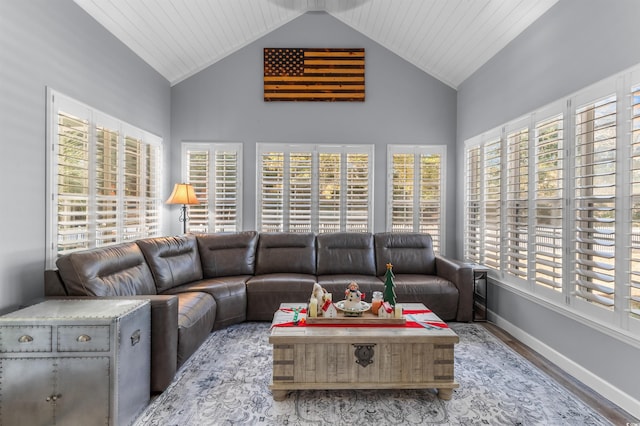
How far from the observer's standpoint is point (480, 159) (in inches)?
163

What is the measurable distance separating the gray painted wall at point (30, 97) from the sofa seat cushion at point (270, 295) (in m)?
1.88

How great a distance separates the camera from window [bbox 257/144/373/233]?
4.82 meters

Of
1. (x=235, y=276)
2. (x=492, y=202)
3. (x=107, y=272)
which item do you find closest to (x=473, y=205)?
(x=492, y=202)

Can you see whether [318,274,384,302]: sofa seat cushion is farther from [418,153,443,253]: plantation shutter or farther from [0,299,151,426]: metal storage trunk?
[0,299,151,426]: metal storage trunk

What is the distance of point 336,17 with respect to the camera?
475 centimetres

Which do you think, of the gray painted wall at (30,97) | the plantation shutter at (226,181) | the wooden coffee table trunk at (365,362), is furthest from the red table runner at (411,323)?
the plantation shutter at (226,181)

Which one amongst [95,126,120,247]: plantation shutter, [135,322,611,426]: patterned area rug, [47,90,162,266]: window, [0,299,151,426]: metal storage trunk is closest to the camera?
[0,299,151,426]: metal storage trunk

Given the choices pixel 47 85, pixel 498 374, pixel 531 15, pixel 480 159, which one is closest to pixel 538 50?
pixel 531 15

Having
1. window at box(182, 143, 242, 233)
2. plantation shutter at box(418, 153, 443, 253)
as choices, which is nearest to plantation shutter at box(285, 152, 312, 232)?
window at box(182, 143, 242, 233)

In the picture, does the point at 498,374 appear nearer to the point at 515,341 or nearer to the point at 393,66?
the point at 515,341

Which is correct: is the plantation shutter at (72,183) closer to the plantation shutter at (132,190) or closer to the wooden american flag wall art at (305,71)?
the plantation shutter at (132,190)

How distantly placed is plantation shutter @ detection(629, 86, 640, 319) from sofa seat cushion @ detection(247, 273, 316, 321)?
271 centimetres

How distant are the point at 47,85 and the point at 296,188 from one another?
2973 millimetres

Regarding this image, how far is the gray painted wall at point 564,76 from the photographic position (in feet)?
7.23
